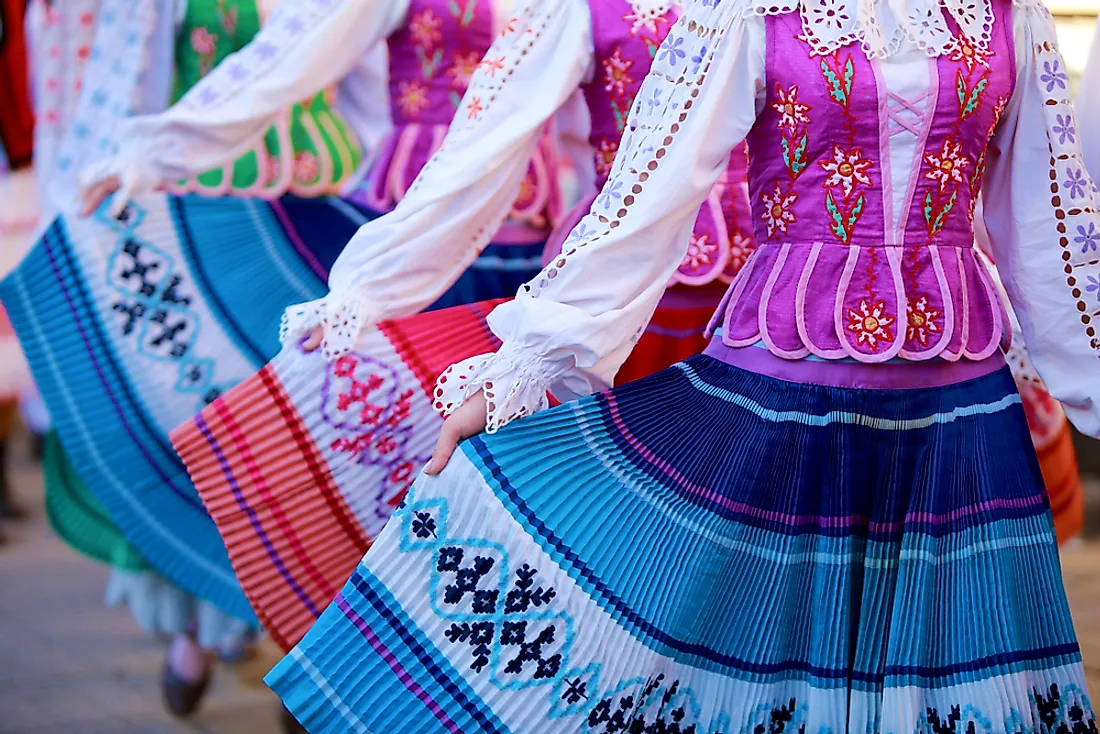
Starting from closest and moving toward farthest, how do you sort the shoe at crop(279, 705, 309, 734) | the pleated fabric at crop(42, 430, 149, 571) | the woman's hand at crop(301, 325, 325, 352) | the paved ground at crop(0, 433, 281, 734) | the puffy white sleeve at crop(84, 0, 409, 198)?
1. the woman's hand at crop(301, 325, 325, 352)
2. the puffy white sleeve at crop(84, 0, 409, 198)
3. the shoe at crop(279, 705, 309, 734)
4. the pleated fabric at crop(42, 430, 149, 571)
5. the paved ground at crop(0, 433, 281, 734)

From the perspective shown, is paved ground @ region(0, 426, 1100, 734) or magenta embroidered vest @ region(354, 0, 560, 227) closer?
magenta embroidered vest @ region(354, 0, 560, 227)

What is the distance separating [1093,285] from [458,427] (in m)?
0.86

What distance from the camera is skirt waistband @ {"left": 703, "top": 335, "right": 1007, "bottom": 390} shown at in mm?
1764

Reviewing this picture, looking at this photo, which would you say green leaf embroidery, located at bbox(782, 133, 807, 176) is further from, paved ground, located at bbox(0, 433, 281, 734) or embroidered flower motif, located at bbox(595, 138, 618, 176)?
paved ground, located at bbox(0, 433, 281, 734)

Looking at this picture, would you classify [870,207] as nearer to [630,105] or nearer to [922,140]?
[922,140]

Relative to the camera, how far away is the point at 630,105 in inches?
92.5

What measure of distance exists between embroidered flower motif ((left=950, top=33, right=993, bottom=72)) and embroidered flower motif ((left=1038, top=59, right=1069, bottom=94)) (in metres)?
0.09

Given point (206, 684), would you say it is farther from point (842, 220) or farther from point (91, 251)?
point (842, 220)

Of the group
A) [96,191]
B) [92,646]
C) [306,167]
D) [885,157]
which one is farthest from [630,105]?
[92,646]

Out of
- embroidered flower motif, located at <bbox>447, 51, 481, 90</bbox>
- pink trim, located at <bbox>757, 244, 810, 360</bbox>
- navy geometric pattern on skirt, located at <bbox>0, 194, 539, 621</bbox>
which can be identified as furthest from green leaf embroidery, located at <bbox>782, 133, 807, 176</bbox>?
embroidered flower motif, located at <bbox>447, 51, 481, 90</bbox>

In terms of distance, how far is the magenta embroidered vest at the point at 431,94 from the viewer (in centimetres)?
292

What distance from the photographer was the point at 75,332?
278 centimetres

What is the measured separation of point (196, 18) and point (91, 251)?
0.94 metres

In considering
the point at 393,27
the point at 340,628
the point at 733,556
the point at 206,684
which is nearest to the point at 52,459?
the point at 206,684
